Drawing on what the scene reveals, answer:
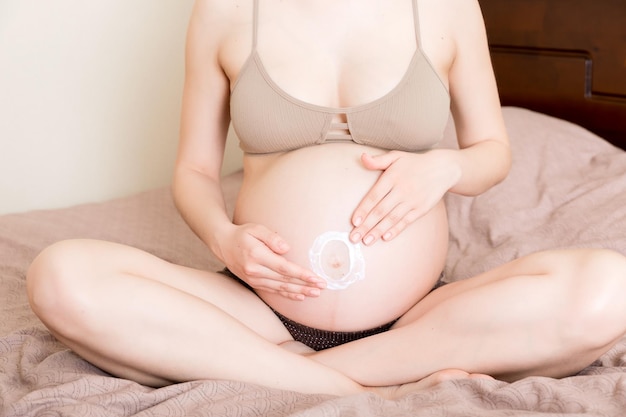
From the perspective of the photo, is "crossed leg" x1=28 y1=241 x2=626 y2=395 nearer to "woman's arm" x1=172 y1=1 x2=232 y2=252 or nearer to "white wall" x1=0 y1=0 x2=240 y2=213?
"woman's arm" x1=172 y1=1 x2=232 y2=252

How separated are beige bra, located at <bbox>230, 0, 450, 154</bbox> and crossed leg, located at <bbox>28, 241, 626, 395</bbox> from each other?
0.88 feet

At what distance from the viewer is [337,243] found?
1.14 metres

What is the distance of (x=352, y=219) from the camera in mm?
1146

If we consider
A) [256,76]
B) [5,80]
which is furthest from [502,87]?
[5,80]

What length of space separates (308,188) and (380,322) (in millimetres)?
226

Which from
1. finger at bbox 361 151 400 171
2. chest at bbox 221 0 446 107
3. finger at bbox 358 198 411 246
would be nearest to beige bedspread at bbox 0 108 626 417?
finger at bbox 358 198 411 246

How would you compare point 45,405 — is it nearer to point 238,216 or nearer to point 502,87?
point 238,216

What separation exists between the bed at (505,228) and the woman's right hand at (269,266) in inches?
6.5

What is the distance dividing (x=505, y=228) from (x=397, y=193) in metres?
0.61

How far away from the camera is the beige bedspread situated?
97 cm

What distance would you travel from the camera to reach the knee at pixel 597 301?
3.37 feet

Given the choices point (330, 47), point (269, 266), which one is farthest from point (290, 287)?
point (330, 47)

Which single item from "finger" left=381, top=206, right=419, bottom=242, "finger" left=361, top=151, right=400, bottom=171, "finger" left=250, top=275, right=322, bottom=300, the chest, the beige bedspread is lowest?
the beige bedspread

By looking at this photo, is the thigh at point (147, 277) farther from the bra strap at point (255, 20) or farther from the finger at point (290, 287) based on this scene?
the bra strap at point (255, 20)
